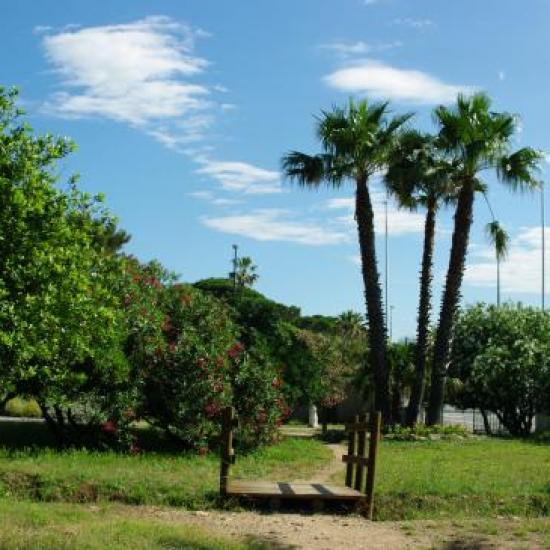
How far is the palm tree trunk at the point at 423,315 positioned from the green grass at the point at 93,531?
64.3ft

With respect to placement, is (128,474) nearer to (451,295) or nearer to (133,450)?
(133,450)

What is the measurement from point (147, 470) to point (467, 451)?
34.7 ft

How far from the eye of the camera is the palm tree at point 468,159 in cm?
2908

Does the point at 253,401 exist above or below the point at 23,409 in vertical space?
above

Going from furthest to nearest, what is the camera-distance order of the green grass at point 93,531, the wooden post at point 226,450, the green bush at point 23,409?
the green bush at point 23,409, the wooden post at point 226,450, the green grass at point 93,531

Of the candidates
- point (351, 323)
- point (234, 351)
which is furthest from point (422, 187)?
point (351, 323)

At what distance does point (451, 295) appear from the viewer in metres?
29.9

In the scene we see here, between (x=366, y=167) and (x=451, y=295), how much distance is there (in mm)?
4971

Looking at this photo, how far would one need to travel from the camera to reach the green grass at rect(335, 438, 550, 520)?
13.2 metres

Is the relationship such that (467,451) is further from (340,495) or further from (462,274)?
(340,495)

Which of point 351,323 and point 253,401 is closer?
point 253,401

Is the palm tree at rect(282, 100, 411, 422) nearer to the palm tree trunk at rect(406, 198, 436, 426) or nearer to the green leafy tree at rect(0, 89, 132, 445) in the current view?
the palm tree trunk at rect(406, 198, 436, 426)

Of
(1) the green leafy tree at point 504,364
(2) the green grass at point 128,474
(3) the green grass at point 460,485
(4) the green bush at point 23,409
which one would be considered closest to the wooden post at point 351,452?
(3) the green grass at point 460,485

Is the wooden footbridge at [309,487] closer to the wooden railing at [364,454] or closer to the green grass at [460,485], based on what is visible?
the wooden railing at [364,454]
